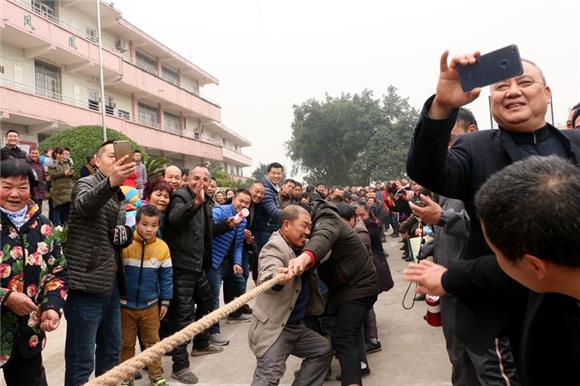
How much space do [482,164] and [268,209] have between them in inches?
181

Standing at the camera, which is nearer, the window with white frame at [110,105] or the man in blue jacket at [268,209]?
the man in blue jacket at [268,209]

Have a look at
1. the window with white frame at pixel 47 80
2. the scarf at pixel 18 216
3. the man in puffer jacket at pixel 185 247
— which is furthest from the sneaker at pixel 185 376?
the window with white frame at pixel 47 80

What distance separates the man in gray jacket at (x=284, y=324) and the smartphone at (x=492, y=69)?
162cm

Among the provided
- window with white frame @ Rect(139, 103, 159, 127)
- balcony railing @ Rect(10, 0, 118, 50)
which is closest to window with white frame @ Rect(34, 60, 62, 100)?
balcony railing @ Rect(10, 0, 118, 50)

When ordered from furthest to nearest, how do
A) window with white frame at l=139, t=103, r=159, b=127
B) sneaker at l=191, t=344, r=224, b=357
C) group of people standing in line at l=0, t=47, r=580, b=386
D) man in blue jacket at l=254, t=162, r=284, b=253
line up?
window with white frame at l=139, t=103, r=159, b=127, man in blue jacket at l=254, t=162, r=284, b=253, sneaker at l=191, t=344, r=224, b=357, group of people standing in line at l=0, t=47, r=580, b=386

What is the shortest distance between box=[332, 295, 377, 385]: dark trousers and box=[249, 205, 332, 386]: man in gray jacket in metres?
0.18

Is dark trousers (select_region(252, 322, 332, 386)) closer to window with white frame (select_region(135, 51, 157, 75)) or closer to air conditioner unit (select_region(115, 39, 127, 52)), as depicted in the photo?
air conditioner unit (select_region(115, 39, 127, 52))

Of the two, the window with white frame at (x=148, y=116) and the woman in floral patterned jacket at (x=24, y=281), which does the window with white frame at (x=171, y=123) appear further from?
the woman in floral patterned jacket at (x=24, y=281)

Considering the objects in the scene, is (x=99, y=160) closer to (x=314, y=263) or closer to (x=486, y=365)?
(x=314, y=263)

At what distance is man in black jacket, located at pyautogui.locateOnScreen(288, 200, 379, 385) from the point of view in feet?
10.2

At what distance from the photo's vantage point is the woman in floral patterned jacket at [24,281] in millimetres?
2273

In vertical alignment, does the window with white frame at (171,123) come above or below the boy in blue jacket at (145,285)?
above

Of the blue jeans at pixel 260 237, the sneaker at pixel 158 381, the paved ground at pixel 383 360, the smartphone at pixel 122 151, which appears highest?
the smartphone at pixel 122 151

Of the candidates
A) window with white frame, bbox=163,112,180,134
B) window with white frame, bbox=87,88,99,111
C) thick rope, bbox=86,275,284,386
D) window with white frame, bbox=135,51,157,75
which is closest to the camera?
thick rope, bbox=86,275,284,386
